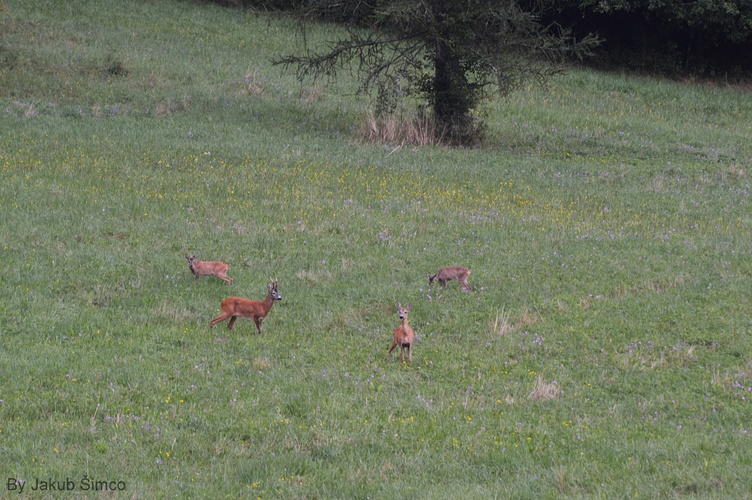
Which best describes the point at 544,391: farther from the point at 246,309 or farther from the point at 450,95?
the point at 450,95

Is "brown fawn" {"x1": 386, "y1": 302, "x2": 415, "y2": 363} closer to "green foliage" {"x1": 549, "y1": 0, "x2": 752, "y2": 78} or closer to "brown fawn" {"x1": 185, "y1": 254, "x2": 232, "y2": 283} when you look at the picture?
"brown fawn" {"x1": 185, "y1": 254, "x2": 232, "y2": 283}

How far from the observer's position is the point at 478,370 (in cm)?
979

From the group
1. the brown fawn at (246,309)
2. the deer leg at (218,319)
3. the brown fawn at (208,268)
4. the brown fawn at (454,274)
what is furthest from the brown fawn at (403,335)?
the brown fawn at (208,268)

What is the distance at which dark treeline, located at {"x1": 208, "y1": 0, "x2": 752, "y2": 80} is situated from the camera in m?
37.3

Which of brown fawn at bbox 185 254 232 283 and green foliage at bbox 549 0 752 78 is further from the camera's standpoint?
green foliage at bbox 549 0 752 78

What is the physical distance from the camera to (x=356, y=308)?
38.1 ft

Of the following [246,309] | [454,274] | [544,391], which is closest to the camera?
[544,391]

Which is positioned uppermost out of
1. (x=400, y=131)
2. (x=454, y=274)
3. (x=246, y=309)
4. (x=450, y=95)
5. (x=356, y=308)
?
(x=450, y=95)

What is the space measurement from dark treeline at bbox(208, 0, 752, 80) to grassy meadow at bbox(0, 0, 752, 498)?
14.6 m

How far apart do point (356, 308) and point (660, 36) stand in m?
33.3

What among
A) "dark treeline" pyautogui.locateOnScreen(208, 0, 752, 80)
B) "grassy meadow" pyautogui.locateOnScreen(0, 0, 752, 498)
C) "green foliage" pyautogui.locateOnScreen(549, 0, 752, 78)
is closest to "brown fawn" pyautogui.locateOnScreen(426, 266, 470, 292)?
"grassy meadow" pyautogui.locateOnScreen(0, 0, 752, 498)

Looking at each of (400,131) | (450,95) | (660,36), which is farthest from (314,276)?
(660,36)

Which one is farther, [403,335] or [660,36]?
[660,36]

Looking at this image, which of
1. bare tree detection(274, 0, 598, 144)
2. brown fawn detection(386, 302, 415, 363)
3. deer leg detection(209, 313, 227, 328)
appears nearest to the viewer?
brown fawn detection(386, 302, 415, 363)
